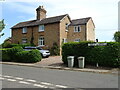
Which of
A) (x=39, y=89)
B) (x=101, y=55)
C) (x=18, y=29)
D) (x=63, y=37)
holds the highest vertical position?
(x=18, y=29)

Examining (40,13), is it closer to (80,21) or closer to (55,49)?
(80,21)

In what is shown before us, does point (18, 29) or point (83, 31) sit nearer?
point (83, 31)

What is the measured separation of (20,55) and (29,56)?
1642 millimetres

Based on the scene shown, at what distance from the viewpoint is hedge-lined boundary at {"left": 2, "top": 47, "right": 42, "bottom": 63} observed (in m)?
19.5

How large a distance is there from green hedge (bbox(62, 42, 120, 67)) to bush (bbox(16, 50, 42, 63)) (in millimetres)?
4258

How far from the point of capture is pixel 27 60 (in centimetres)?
1991

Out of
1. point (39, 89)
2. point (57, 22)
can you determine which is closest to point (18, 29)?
point (57, 22)

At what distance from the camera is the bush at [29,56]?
1939 cm

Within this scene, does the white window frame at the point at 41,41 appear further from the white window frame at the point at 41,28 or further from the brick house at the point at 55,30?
the white window frame at the point at 41,28

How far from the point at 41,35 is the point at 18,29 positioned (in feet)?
25.0

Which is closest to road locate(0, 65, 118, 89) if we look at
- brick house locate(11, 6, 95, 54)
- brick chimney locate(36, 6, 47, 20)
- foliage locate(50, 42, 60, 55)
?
foliage locate(50, 42, 60, 55)

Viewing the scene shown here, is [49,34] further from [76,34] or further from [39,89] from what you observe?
[39,89]

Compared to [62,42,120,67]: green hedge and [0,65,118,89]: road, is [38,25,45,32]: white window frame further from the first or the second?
[0,65,118,89]: road

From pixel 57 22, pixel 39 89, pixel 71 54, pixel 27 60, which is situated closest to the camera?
pixel 39 89
